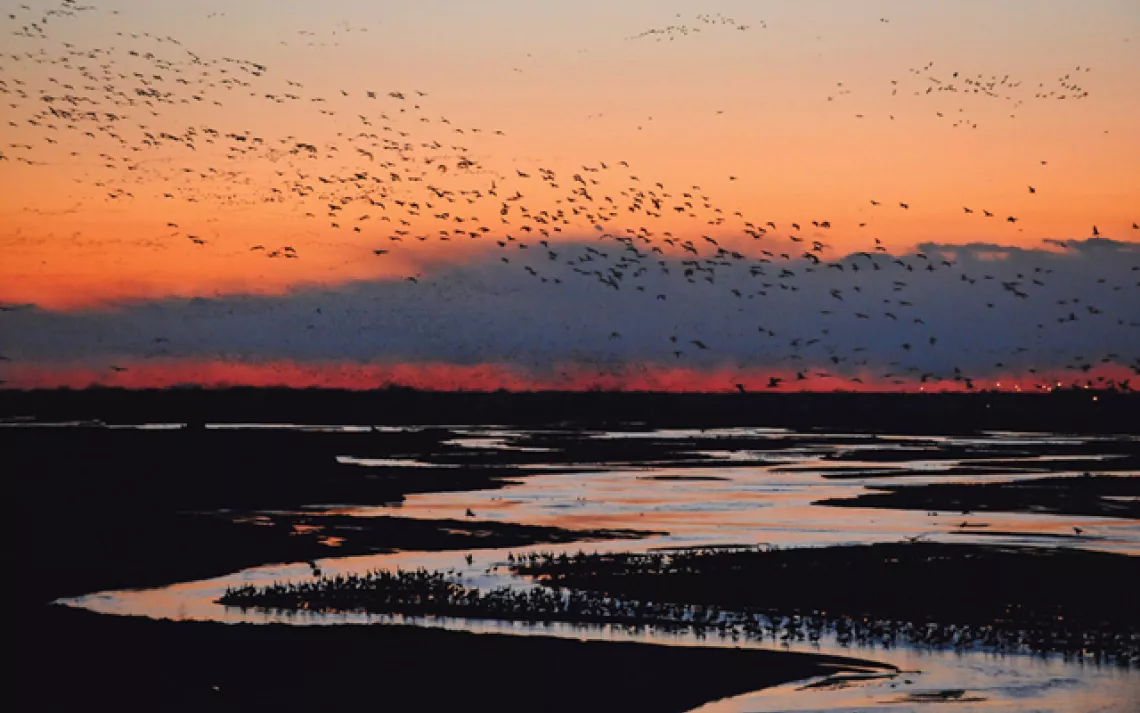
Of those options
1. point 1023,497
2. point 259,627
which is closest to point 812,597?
point 259,627

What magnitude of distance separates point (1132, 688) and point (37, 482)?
42.8m

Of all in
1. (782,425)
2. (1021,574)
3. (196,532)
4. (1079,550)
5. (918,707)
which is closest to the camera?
(918,707)

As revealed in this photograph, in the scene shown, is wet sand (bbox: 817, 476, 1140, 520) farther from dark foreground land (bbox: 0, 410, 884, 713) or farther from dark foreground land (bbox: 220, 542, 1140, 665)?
dark foreground land (bbox: 0, 410, 884, 713)

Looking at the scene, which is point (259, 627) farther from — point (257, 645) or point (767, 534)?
point (767, 534)

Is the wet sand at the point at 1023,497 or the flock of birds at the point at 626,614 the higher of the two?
the wet sand at the point at 1023,497

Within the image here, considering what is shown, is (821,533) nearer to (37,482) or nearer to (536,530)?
(536,530)

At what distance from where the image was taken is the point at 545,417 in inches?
7003

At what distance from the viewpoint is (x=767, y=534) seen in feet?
137

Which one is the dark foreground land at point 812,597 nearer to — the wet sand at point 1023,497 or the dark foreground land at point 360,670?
the dark foreground land at point 360,670

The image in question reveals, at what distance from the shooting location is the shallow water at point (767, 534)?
20.8 meters

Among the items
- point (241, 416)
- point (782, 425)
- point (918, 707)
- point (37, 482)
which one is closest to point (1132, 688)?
point (918, 707)

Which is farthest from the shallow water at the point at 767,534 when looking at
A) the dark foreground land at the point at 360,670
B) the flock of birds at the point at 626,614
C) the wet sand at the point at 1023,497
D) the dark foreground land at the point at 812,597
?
the wet sand at the point at 1023,497

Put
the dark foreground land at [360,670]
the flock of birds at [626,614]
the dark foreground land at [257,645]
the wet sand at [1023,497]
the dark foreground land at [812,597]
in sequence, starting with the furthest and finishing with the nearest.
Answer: the wet sand at [1023,497]
the dark foreground land at [812,597]
the flock of birds at [626,614]
the dark foreground land at [257,645]
the dark foreground land at [360,670]

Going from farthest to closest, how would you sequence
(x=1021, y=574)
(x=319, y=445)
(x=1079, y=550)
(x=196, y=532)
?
(x=319, y=445) < (x=196, y=532) < (x=1079, y=550) < (x=1021, y=574)
